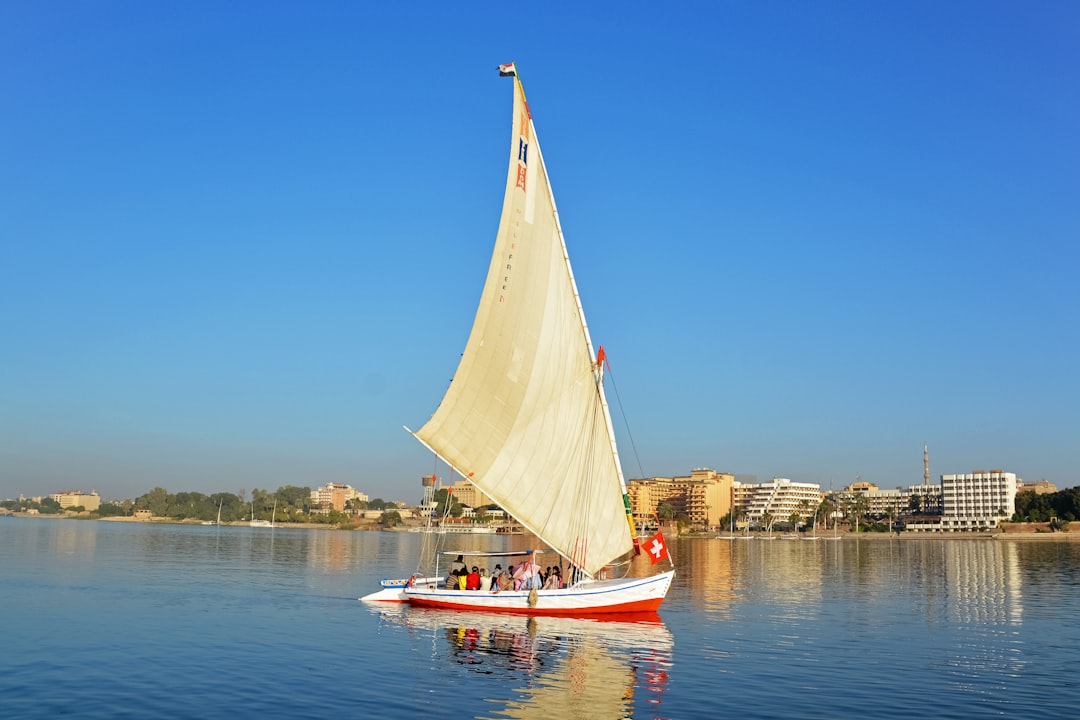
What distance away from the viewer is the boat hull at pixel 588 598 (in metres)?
40.2

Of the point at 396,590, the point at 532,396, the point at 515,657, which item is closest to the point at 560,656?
the point at 515,657

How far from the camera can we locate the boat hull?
4019 cm

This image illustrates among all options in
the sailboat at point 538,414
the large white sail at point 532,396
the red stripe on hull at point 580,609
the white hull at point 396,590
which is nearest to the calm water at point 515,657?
the red stripe on hull at point 580,609

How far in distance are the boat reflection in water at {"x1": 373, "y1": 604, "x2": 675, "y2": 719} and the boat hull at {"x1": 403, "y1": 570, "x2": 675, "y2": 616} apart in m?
0.43

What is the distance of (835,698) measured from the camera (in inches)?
1003

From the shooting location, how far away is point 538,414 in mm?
39406

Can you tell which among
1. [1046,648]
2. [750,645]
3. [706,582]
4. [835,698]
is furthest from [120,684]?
[706,582]

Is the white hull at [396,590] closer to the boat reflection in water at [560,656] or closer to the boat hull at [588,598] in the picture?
the boat reflection in water at [560,656]

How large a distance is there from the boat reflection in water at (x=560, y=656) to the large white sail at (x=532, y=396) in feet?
13.7

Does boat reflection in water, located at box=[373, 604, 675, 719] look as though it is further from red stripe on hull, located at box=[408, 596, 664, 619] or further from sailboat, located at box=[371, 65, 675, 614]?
sailboat, located at box=[371, 65, 675, 614]

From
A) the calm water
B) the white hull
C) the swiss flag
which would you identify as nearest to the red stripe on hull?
the calm water

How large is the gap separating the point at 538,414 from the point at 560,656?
1122 centimetres

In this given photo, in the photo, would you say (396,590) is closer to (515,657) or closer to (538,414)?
(538,414)

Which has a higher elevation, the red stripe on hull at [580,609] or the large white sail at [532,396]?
the large white sail at [532,396]
